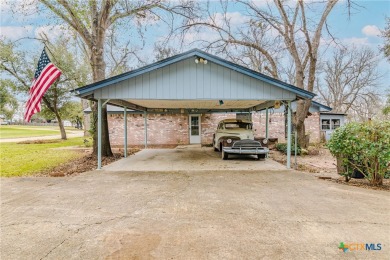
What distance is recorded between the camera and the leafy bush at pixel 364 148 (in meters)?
5.88

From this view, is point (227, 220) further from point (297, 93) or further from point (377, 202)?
point (297, 93)

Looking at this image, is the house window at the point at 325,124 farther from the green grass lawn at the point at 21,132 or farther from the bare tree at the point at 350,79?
the green grass lawn at the point at 21,132

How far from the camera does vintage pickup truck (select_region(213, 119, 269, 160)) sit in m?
10.3

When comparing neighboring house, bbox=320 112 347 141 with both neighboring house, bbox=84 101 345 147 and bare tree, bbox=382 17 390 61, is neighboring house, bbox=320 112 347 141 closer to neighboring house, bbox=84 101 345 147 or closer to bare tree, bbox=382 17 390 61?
neighboring house, bbox=84 101 345 147

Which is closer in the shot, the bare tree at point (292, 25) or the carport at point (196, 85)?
the carport at point (196, 85)

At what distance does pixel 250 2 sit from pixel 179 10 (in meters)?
4.32

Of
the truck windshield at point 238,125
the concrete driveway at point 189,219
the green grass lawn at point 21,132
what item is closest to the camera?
the concrete driveway at point 189,219

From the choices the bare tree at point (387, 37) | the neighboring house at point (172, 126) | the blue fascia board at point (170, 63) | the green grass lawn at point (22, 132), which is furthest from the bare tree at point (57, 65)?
the bare tree at point (387, 37)

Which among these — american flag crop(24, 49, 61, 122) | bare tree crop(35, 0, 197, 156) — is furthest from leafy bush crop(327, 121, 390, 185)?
bare tree crop(35, 0, 197, 156)

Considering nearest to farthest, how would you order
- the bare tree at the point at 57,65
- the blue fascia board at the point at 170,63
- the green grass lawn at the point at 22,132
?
the blue fascia board at the point at 170,63
the bare tree at the point at 57,65
the green grass lawn at the point at 22,132

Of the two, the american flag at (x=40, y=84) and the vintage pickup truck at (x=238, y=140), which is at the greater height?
the american flag at (x=40, y=84)

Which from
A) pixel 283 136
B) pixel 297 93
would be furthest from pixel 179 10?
pixel 283 136

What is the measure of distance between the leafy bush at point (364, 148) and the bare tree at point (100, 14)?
8.87 meters

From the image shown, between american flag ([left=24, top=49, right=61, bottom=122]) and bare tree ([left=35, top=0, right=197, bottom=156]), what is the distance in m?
3.27
